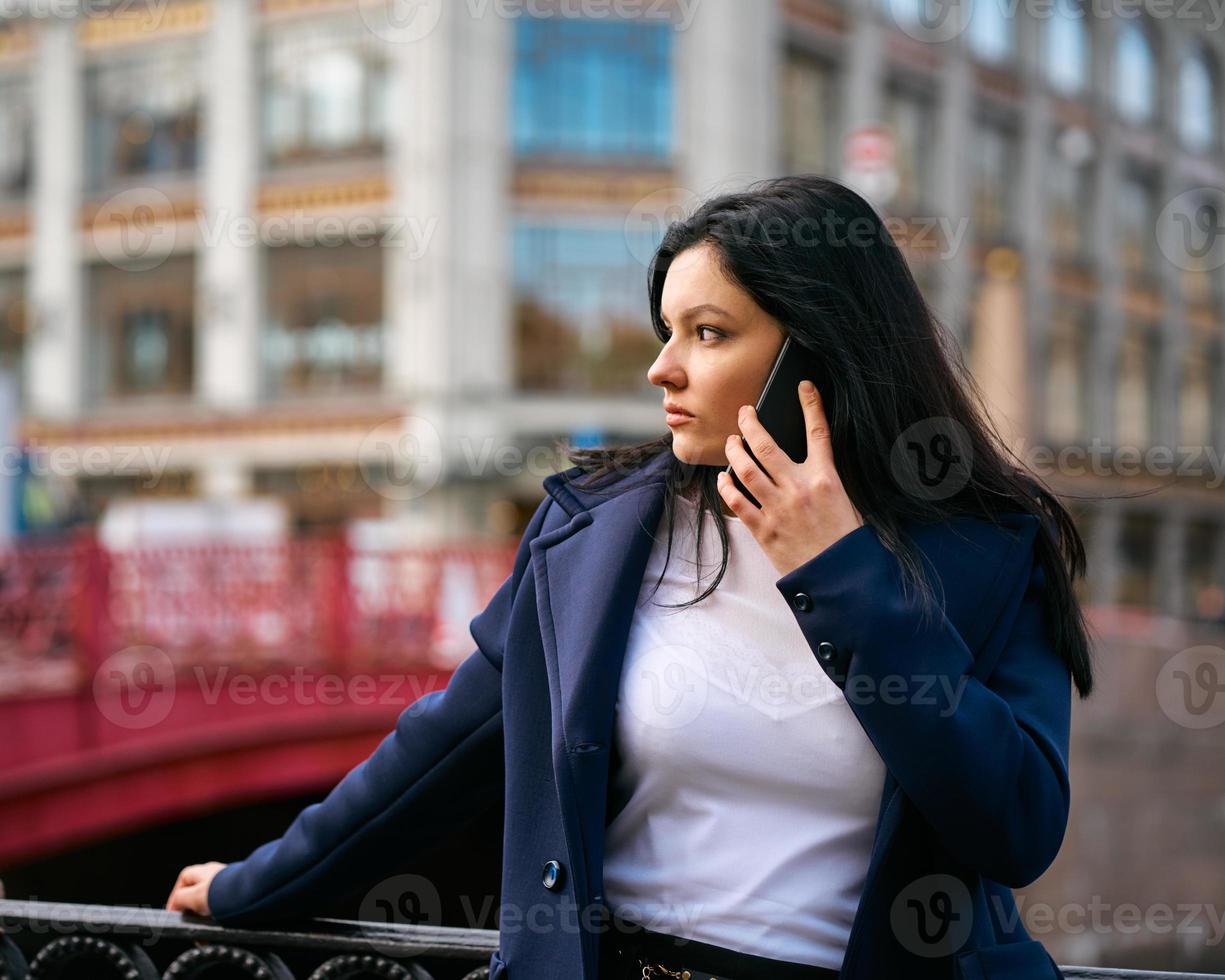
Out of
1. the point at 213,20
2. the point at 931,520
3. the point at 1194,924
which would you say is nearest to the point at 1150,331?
the point at 1194,924

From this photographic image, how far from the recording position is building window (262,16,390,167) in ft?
70.2

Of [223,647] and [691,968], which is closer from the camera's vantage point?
[691,968]

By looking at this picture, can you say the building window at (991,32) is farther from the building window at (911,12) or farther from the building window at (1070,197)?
the building window at (1070,197)

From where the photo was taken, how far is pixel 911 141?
82.8ft

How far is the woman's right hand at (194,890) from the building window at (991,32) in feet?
87.9

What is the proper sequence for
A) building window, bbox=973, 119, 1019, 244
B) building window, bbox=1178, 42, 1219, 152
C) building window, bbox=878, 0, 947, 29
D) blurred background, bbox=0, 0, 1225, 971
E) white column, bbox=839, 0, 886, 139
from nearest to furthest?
blurred background, bbox=0, 0, 1225, 971 < white column, bbox=839, 0, 886, 139 < building window, bbox=878, 0, 947, 29 < building window, bbox=973, 119, 1019, 244 < building window, bbox=1178, 42, 1219, 152

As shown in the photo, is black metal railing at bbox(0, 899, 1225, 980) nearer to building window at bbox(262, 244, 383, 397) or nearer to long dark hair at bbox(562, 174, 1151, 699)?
long dark hair at bbox(562, 174, 1151, 699)

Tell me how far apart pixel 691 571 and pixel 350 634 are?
8334mm

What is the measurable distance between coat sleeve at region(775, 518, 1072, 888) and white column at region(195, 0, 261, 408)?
2116cm

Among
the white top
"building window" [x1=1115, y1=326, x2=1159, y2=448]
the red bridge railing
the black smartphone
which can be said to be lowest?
the red bridge railing

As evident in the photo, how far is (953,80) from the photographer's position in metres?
25.8

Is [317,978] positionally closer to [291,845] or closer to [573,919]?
[291,845]

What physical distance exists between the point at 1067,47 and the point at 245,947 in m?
30.6

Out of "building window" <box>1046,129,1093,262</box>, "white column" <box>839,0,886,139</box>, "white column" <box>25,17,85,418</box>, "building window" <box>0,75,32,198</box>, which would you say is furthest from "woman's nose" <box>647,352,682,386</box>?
"building window" <box>1046,129,1093,262</box>
